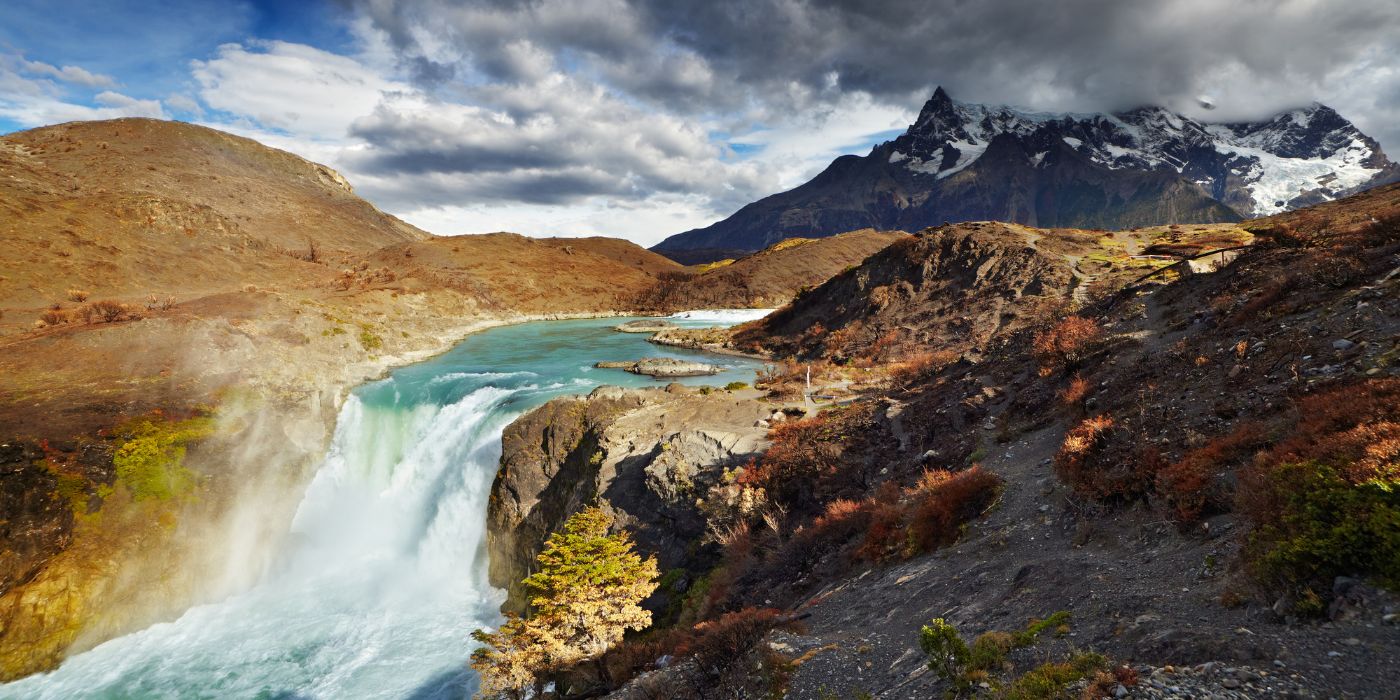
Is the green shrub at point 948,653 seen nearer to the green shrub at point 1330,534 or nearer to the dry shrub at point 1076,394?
the green shrub at point 1330,534

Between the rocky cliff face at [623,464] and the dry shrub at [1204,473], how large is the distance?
1386 cm

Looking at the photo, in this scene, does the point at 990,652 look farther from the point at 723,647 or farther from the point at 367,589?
the point at 367,589

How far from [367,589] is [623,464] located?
1423cm

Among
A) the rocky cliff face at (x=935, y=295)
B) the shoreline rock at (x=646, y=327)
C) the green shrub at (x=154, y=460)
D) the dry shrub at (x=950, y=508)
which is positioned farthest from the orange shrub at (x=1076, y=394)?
the shoreline rock at (x=646, y=327)

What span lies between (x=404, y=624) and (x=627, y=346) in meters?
45.9

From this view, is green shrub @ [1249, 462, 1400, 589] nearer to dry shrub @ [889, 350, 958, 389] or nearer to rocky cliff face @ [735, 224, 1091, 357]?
dry shrub @ [889, 350, 958, 389]

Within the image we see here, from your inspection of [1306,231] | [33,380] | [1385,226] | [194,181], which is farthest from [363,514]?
[194,181]

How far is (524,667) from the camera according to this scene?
1352 cm

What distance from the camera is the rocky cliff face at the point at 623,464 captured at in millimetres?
21594

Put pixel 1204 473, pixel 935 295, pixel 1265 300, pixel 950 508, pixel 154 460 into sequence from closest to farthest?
pixel 1204 473 → pixel 950 508 → pixel 1265 300 → pixel 154 460 → pixel 935 295

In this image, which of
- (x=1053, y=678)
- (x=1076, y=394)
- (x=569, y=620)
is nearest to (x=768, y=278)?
(x=1076, y=394)

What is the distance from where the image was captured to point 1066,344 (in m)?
20.3

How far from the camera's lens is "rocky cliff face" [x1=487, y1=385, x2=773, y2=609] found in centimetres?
2159

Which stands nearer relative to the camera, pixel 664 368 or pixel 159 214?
pixel 664 368
